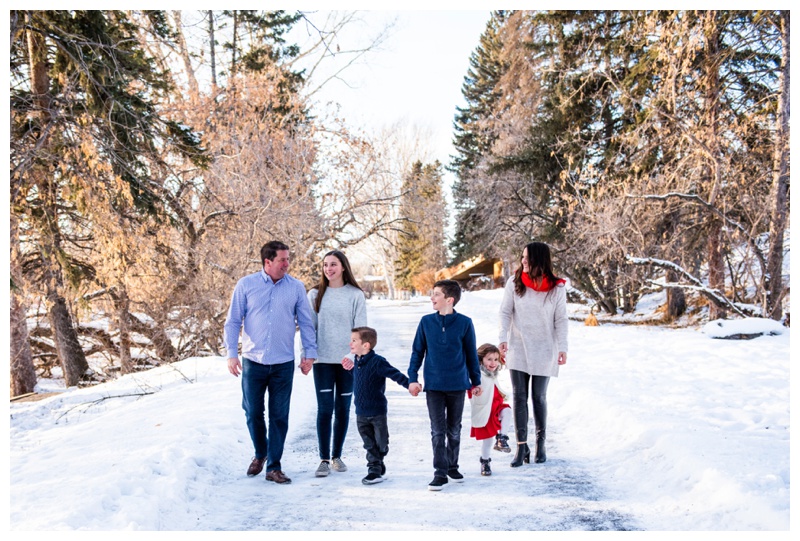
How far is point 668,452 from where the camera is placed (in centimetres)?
482

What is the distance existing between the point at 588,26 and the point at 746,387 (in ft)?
43.4

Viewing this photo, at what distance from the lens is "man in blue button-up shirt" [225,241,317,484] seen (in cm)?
484

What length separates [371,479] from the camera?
456 cm

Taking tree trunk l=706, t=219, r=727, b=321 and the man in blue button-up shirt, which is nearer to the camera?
the man in blue button-up shirt

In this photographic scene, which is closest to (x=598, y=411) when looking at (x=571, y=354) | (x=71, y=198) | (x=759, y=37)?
(x=571, y=354)

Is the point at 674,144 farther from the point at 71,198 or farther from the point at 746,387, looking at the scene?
the point at 71,198

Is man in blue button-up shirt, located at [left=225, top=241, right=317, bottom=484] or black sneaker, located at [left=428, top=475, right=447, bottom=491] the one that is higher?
man in blue button-up shirt, located at [left=225, top=241, right=317, bottom=484]

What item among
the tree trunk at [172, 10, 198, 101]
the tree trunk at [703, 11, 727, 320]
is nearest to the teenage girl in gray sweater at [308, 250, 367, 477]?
the tree trunk at [703, 11, 727, 320]

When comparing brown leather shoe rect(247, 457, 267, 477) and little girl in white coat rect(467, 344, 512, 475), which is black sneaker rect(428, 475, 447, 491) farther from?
brown leather shoe rect(247, 457, 267, 477)

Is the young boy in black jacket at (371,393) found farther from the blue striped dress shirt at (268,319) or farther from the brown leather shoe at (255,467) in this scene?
the brown leather shoe at (255,467)

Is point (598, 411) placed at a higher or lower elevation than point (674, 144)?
lower

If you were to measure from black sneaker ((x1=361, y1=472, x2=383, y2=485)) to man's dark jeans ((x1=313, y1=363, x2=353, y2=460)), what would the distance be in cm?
52

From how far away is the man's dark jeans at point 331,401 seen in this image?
502 centimetres

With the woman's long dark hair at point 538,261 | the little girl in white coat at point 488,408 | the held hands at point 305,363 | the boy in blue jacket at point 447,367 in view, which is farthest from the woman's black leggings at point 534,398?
the held hands at point 305,363
